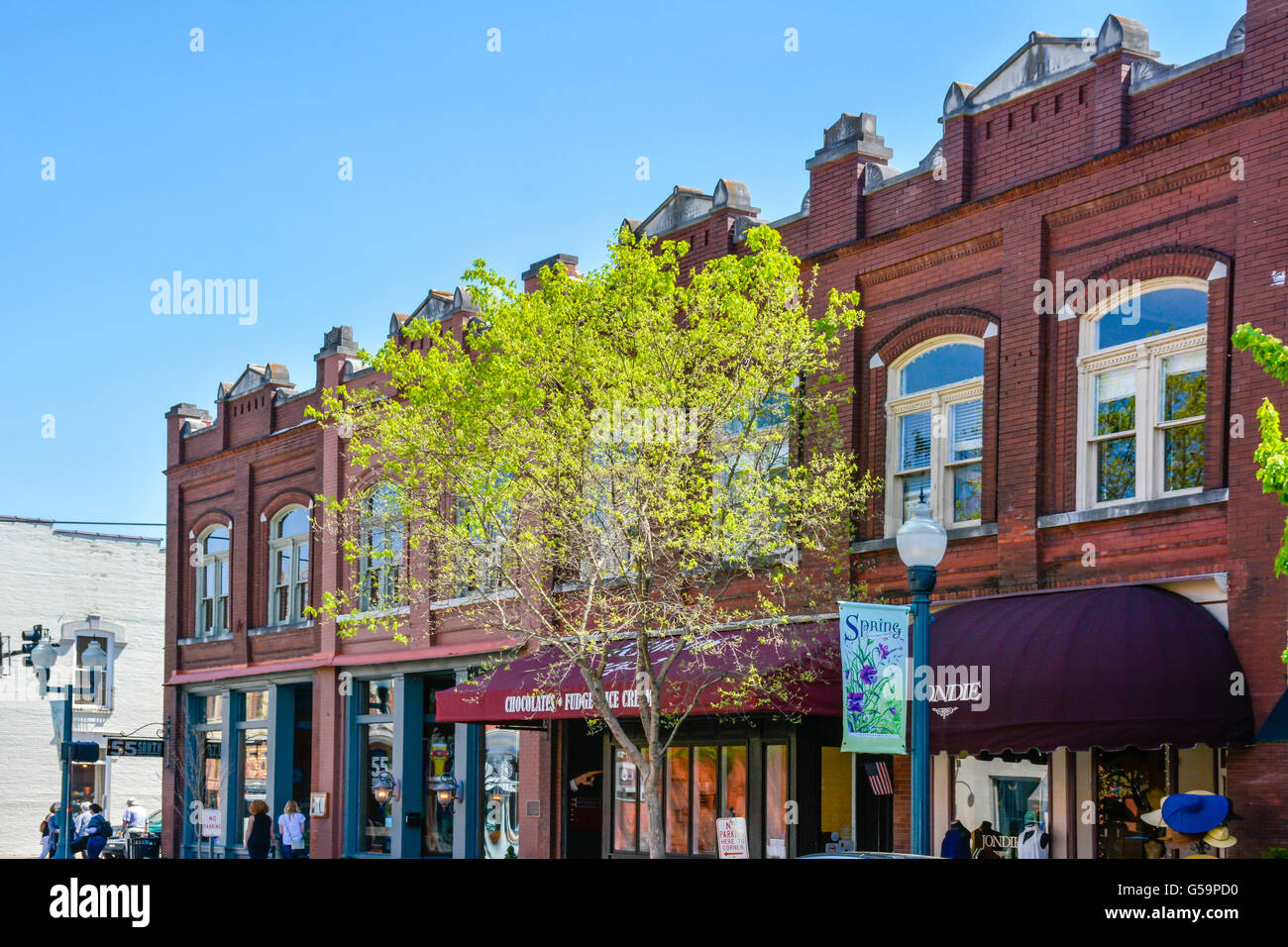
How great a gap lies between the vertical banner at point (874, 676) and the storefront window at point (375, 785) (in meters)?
16.4

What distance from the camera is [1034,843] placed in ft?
52.7

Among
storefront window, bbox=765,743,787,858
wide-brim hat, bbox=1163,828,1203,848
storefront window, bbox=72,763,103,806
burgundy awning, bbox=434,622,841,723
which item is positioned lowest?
storefront window, bbox=72,763,103,806

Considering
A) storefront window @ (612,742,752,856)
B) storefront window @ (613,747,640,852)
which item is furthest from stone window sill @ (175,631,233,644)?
storefront window @ (612,742,752,856)

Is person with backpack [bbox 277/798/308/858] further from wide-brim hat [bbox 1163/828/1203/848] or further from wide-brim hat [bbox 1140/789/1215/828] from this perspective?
wide-brim hat [bbox 1163/828/1203/848]

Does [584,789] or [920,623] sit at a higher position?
[920,623]

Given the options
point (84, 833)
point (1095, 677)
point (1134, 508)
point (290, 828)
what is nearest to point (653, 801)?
point (1095, 677)

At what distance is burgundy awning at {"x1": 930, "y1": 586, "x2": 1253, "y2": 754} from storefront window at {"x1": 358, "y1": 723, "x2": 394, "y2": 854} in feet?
47.1

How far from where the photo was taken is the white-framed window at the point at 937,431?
1817cm

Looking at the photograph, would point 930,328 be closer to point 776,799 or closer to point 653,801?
point 776,799

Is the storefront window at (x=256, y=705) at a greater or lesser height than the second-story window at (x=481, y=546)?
lesser

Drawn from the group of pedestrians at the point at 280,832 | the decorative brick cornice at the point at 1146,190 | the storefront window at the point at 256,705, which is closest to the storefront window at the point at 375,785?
the group of pedestrians at the point at 280,832

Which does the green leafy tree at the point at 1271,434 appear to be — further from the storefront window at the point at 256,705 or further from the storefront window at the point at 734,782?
the storefront window at the point at 256,705

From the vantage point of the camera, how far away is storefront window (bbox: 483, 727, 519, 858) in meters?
25.0

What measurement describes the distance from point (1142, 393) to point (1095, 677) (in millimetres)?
3309
